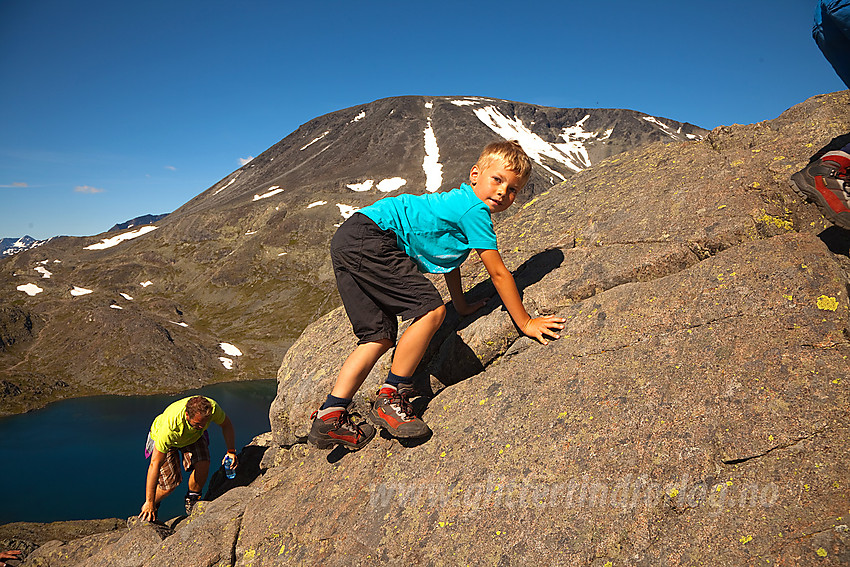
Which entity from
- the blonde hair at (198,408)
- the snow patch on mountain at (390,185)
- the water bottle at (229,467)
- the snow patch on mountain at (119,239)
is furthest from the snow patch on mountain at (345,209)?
the water bottle at (229,467)

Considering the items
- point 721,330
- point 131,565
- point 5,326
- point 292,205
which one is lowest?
point 131,565

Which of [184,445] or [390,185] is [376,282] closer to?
[184,445]

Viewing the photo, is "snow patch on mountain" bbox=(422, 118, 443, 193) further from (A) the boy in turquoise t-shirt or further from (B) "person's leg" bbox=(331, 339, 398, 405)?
(B) "person's leg" bbox=(331, 339, 398, 405)

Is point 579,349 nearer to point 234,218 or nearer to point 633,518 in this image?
point 633,518

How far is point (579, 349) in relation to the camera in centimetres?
666

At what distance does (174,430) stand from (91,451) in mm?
80084

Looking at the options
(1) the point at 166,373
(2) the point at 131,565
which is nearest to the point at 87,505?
(1) the point at 166,373

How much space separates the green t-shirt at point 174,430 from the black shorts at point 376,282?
6063 millimetres

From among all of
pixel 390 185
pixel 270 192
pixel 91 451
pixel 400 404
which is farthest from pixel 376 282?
pixel 270 192

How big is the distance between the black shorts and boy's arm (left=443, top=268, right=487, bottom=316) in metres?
1.44

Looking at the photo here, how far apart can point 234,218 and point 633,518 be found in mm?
183289

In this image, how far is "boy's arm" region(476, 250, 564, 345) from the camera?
630 centimetres

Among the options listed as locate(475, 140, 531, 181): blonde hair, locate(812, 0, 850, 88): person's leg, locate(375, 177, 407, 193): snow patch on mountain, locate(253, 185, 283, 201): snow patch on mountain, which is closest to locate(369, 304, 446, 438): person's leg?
locate(475, 140, 531, 181): blonde hair

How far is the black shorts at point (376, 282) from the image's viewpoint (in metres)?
6.43
